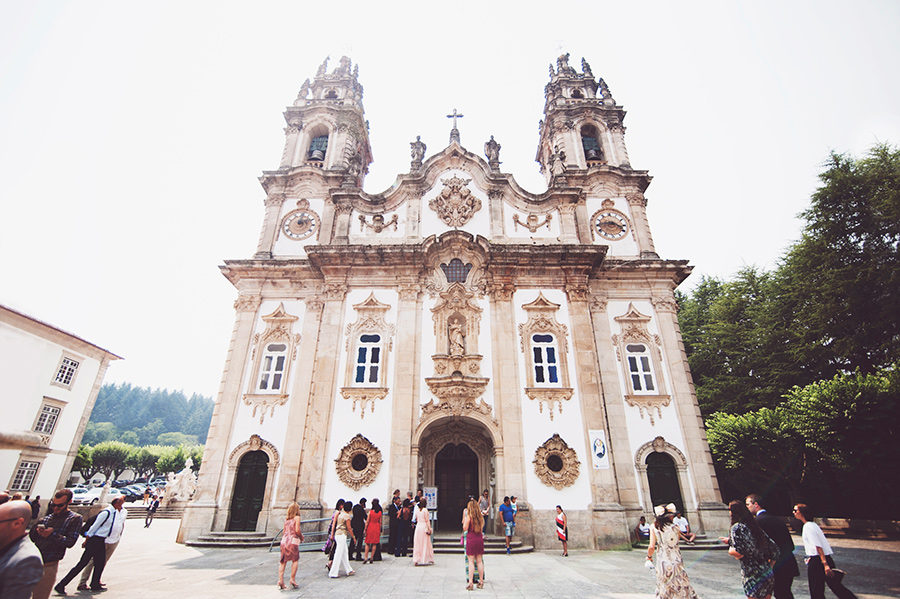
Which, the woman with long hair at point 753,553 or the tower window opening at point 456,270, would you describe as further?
the tower window opening at point 456,270

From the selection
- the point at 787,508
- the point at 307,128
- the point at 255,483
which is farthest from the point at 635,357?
the point at 307,128

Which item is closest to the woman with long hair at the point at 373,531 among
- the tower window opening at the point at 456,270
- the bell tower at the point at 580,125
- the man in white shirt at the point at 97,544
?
the man in white shirt at the point at 97,544

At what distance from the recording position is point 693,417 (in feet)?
57.1

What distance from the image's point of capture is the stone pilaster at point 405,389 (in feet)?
52.5

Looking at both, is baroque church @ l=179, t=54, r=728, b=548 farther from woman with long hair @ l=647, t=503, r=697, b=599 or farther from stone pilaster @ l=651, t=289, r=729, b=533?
woman with long hair @ l=647, t=503, r=697, b=599

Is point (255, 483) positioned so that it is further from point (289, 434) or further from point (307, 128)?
point (307, 128)

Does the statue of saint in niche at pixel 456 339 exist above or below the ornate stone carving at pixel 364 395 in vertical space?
above

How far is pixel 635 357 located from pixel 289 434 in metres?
15.1

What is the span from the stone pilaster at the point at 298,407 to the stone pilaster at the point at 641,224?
15995 millimetres

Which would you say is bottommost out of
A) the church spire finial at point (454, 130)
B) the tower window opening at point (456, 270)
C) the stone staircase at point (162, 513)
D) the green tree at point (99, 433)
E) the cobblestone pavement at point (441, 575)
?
the cobblestone pavement at point (441, 575)

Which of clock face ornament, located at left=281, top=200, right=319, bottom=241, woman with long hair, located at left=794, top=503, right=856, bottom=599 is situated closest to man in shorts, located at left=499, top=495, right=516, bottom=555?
woman with long hair, located at left=794, top=503, right=856, bottom=599

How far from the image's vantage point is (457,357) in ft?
58.0

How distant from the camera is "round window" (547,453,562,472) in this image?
1625cm

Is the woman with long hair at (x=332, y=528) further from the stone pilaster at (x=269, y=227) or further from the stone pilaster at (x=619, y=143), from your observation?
the stone pilaster at (x=619, y=143)
